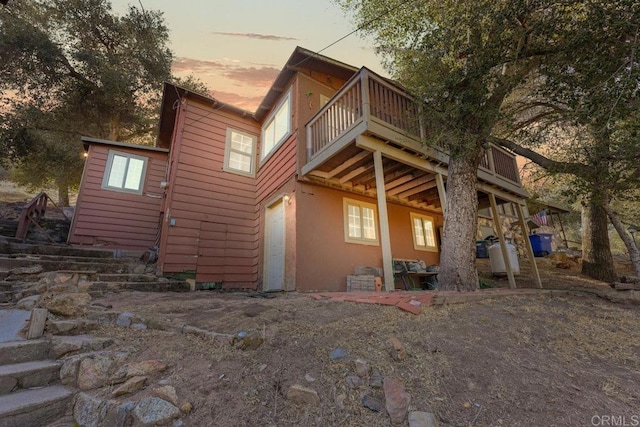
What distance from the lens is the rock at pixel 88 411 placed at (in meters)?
1.70

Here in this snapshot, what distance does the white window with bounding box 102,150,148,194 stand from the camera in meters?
8.48

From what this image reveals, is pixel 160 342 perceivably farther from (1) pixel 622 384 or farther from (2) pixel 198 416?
(1) pixel 622 384

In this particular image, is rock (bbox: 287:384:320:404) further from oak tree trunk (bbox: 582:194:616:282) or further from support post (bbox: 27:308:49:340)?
oak tree trunk (bbox: 582:194:616:282)

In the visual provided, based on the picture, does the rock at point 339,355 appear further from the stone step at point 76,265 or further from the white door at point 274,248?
the stone step at point 76,265

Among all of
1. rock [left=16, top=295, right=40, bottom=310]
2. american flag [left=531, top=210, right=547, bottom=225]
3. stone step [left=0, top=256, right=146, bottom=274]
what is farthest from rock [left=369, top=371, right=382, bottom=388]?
american flag [left=531, top=210, right=547, bottom=225]

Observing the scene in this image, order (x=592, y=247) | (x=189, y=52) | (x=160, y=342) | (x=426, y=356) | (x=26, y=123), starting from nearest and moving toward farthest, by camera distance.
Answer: (x=426, y=356) → (x=160, y=342) → (x=592, y=247) → (x=26, y=123) → (x=189, y=52)

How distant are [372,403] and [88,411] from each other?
179 cm

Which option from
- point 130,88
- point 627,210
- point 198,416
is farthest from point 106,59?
point 627,210

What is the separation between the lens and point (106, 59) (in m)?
12.0

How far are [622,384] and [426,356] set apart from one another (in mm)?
1316

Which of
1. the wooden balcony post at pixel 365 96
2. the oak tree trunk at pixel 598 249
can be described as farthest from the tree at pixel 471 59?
the oak tree trunk at pixel 598 249

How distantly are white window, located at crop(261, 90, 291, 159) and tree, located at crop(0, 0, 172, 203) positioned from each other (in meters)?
8.54

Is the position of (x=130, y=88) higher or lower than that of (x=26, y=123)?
higher

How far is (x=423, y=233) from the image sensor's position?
8844mm
